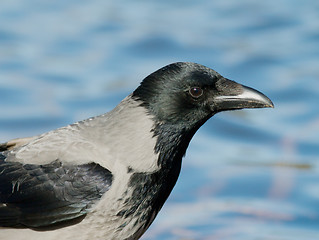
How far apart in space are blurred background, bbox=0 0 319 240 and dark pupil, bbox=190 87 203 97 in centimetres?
245

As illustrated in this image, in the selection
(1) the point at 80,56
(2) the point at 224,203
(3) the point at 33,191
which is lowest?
(3) the point at 33,191

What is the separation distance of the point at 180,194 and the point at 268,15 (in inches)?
170

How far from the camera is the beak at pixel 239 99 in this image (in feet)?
23.0

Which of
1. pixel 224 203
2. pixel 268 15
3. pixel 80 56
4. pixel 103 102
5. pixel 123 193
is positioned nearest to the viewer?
pixel 123 193

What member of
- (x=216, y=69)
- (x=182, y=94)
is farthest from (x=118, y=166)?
(x=216, y=69)

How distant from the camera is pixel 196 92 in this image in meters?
6.90

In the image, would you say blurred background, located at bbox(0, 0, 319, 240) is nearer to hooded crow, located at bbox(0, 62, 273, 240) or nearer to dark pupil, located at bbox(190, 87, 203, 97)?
hooded crow, located at bbox(0, 62, 273, 240)

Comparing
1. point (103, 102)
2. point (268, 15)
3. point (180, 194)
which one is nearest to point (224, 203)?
point (180, 194)

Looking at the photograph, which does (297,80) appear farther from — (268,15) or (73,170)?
(73,170)

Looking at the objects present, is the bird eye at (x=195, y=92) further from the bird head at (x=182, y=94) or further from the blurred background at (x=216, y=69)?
the blurred background at (x=216, y=69)

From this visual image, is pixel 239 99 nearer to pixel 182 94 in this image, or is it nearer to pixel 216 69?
pixel 182 94

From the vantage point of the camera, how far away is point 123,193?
690cm

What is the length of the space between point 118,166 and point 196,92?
0.78 metres

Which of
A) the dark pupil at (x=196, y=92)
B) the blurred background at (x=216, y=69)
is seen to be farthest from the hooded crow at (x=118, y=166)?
the blurred background at (x=216, y=69)
